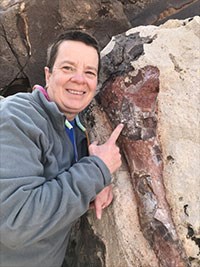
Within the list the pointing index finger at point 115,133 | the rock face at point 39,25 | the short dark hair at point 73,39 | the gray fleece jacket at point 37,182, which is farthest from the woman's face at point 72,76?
the rock face at point 39,25

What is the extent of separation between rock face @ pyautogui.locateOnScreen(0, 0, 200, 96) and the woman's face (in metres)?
1.69

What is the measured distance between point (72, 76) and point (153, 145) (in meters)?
0.60

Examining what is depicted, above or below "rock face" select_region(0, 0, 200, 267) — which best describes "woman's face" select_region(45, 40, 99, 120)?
above

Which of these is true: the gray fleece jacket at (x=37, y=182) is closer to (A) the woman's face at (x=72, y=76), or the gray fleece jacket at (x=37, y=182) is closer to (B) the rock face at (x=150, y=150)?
(A) the woman's face at (x=72, y=76)

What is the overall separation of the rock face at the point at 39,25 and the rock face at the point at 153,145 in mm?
1367

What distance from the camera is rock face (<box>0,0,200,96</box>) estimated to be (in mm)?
3994

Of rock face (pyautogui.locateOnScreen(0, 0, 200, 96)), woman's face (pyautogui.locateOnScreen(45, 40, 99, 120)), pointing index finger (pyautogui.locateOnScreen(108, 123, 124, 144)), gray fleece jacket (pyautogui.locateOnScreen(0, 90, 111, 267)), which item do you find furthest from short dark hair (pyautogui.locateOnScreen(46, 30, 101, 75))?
rock face (pyautogui.locateOnScreen(0, 0, 200, 96))

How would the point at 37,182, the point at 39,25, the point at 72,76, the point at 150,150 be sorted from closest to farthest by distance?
the point at 37,182 → the point at 72,76 → the point at 150,150 → the point at 39,25

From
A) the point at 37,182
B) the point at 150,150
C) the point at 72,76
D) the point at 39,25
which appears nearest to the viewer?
the point at 37,182

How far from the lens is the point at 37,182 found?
199 cm

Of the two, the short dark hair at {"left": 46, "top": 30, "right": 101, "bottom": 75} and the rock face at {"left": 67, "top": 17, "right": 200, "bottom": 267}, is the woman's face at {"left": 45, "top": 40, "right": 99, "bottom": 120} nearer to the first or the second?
the short dark hair at {"left": 46, "top": 30, "right": 101, "bottom": 75}

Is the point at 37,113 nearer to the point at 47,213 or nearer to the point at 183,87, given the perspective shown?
the point at 47,213

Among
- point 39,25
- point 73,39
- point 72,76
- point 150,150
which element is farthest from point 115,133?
point 39,25

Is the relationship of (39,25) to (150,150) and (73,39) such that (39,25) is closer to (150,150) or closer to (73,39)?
(73,39)
